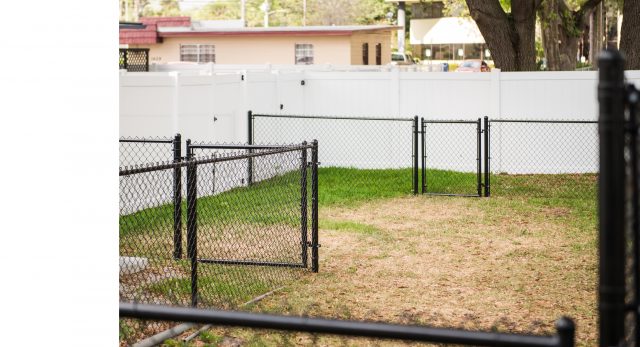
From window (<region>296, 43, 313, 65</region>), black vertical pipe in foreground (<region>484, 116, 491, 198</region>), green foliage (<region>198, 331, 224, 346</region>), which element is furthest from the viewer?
window (<region>296, 43, 313, 65</region>)

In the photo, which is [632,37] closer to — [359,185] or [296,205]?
[359,185]

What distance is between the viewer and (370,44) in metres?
35.9

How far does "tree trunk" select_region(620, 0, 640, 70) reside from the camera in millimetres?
19375

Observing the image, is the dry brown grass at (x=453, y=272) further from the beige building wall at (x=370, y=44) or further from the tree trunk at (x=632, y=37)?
the beige building wall at (x=370, y=44)

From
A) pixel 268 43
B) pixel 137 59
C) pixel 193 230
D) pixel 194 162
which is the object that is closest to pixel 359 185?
pixel 137 59

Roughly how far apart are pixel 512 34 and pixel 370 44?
16.4 metres

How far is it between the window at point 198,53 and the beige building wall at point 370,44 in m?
4.91

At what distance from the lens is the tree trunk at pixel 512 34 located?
1948 centimetres

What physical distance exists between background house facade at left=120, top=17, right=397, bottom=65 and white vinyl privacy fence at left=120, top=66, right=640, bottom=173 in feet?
45.6

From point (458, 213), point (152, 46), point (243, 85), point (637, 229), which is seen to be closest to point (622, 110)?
point (637, 229)

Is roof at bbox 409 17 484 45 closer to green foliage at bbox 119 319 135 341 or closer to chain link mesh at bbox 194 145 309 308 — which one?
chain link mesh at bbox 194 145 309 308

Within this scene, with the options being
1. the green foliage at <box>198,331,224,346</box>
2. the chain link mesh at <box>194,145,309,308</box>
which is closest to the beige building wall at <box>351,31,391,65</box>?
the chain link mesh at <box>194,145,309,308</box>

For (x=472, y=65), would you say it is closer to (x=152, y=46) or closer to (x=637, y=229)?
(x=152, y=46)
